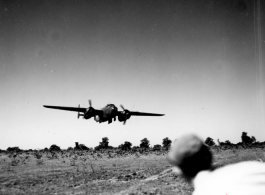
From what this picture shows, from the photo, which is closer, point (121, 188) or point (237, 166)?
point (237, 166)

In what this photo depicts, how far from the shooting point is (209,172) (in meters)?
2.18

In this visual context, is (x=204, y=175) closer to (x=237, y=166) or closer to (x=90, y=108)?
(x=237, y=166)

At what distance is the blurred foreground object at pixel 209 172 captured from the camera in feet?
6.28

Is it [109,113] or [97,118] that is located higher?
[109,113]

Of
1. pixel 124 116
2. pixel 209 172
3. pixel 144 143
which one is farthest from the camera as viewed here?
pixel 144 143

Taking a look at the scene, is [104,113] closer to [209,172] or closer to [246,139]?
[209,172]

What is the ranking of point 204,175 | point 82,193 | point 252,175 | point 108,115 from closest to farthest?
1. point 252,175
2. point 204,175
3. point 82,193
4. point 108,115

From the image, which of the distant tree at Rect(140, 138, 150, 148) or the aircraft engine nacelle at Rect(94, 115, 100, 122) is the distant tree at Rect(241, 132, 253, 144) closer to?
the distant tree at Rect(140, 138, 150, 148)

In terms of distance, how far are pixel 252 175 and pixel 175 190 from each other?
25.7 ft

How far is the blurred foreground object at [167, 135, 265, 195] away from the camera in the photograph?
6.28 ft

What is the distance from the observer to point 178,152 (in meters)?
2.27

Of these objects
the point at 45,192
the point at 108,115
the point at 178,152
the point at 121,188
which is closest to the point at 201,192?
the point at 178,152

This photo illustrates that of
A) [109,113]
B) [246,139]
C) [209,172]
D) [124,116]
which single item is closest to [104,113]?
[109,113]

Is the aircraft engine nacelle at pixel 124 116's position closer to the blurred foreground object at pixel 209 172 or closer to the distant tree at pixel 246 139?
the blurred foreground object at pixel 209 172
